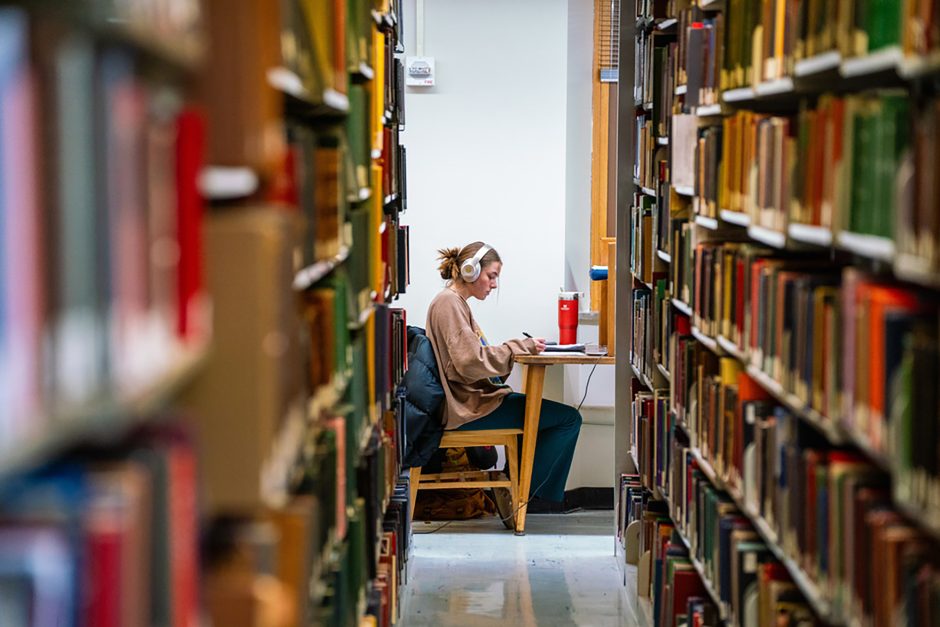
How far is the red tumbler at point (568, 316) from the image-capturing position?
5.94 meters

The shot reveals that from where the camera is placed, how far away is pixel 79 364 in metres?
1.04

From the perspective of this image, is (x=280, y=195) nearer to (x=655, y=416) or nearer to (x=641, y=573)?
(x=655, y=416)

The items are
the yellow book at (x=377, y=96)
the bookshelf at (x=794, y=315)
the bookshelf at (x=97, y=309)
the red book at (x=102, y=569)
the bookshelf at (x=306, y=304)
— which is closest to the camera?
A: the bookshelf at (x=97, y=309)

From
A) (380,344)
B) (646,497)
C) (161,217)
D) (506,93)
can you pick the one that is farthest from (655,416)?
(161,217)

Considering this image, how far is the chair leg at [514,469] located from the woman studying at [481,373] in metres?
0.05

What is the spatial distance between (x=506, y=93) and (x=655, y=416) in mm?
2414

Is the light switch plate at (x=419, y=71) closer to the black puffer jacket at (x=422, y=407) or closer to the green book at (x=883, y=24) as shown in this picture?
the black puffer jacket at (x=422, y=407)

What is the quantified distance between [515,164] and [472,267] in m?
0.86

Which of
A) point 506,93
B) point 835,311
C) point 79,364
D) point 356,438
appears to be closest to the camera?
point 79,364

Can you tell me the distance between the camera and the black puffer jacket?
17.7 feet

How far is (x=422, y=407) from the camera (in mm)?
5438

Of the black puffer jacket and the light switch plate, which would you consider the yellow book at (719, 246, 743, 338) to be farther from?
the light switch plate

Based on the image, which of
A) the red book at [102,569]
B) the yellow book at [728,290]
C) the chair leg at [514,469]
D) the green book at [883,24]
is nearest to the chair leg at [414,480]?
the chair leg at [514,469]

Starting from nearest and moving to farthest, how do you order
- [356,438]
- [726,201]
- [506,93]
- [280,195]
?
[280,195]
[356,438]
[726,201]
[506,93]
